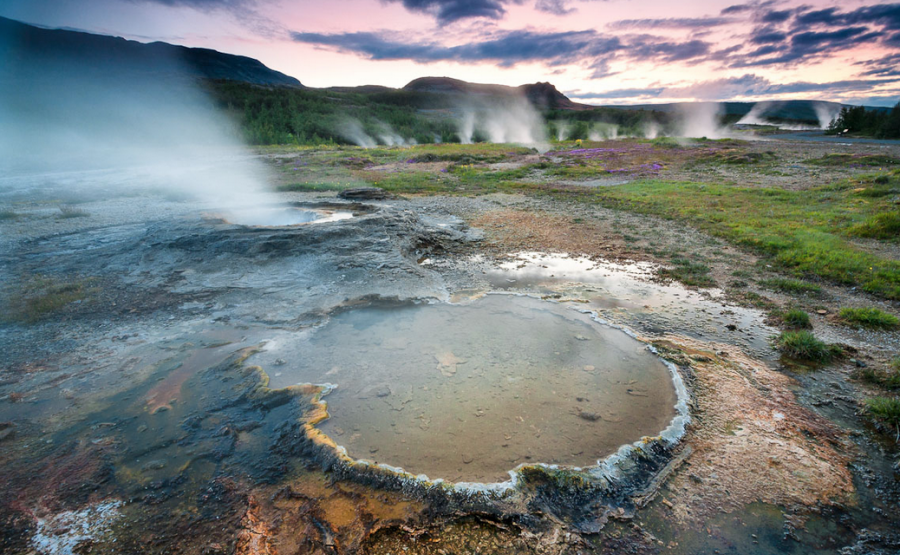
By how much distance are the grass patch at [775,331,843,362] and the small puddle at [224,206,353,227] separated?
8.39 m

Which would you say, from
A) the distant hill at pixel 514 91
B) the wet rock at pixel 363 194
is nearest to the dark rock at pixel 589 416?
the wet rock at pixel 363 194

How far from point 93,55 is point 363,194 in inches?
5696

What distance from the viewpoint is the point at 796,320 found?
4.81 metres

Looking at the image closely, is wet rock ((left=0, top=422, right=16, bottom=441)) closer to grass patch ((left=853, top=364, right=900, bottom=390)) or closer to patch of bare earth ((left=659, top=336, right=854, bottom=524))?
patch of bare earth ((left=659, top=336, right=854, bottom=524))

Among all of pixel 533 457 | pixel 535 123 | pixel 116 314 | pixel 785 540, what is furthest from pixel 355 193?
pixel 535 123

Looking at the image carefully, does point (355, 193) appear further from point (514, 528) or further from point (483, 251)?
point (514, 528)

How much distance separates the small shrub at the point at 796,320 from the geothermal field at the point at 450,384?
41mm

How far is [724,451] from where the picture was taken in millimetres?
2953

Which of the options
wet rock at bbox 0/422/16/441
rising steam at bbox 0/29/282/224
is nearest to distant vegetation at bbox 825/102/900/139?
rising steam at bbox 0/29/282/224

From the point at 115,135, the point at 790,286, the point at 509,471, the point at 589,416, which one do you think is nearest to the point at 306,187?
the point at 589,416

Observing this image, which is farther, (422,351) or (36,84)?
(36,84)

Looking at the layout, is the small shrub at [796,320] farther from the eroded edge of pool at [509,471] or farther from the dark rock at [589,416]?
the dark rock at [589,416]

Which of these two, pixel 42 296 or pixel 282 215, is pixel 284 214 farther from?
pixel 42 296

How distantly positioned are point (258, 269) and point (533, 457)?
5422 mm
